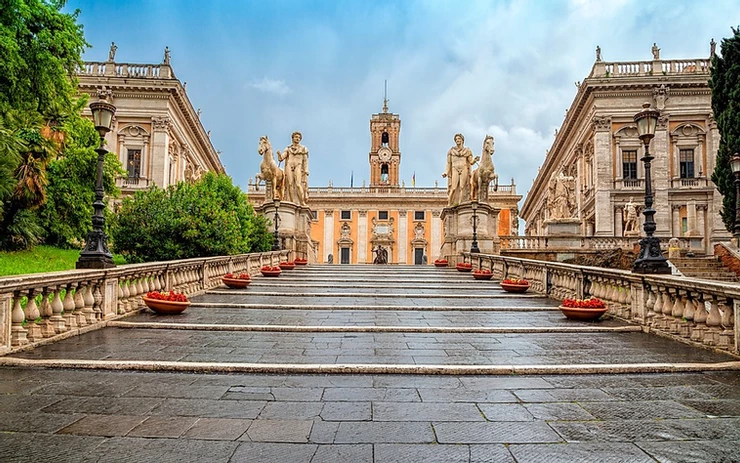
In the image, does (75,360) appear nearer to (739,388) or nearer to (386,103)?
(739,388)

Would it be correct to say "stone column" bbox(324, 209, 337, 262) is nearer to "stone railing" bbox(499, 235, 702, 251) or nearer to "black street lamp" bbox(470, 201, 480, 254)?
"stone railing" bbox(499, 235, 702, 251)

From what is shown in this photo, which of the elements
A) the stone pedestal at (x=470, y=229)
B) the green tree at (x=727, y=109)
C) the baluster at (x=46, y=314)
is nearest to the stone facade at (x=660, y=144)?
the green tree at (x=727, y=109)

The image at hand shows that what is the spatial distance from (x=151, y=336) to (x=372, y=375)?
3363 mm

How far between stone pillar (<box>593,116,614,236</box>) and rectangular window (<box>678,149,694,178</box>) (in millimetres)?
4938

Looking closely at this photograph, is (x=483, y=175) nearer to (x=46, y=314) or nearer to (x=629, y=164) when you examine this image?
(x=46, y=314)

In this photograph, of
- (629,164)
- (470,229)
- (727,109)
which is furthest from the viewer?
(629,164)

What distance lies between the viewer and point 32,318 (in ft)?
17.6

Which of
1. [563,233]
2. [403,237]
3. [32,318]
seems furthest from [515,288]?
[403,237]

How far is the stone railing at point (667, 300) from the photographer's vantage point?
17.1 ft

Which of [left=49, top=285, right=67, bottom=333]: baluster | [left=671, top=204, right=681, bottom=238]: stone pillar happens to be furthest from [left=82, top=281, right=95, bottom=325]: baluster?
[left=671, top=204, right=681, bottom=238]: stone pillar

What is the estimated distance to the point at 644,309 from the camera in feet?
22.5

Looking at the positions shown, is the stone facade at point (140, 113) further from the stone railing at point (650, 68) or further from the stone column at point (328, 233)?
the stone railing at point (650, 68)

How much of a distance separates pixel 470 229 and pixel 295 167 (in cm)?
904

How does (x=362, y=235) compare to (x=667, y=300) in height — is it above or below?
above
